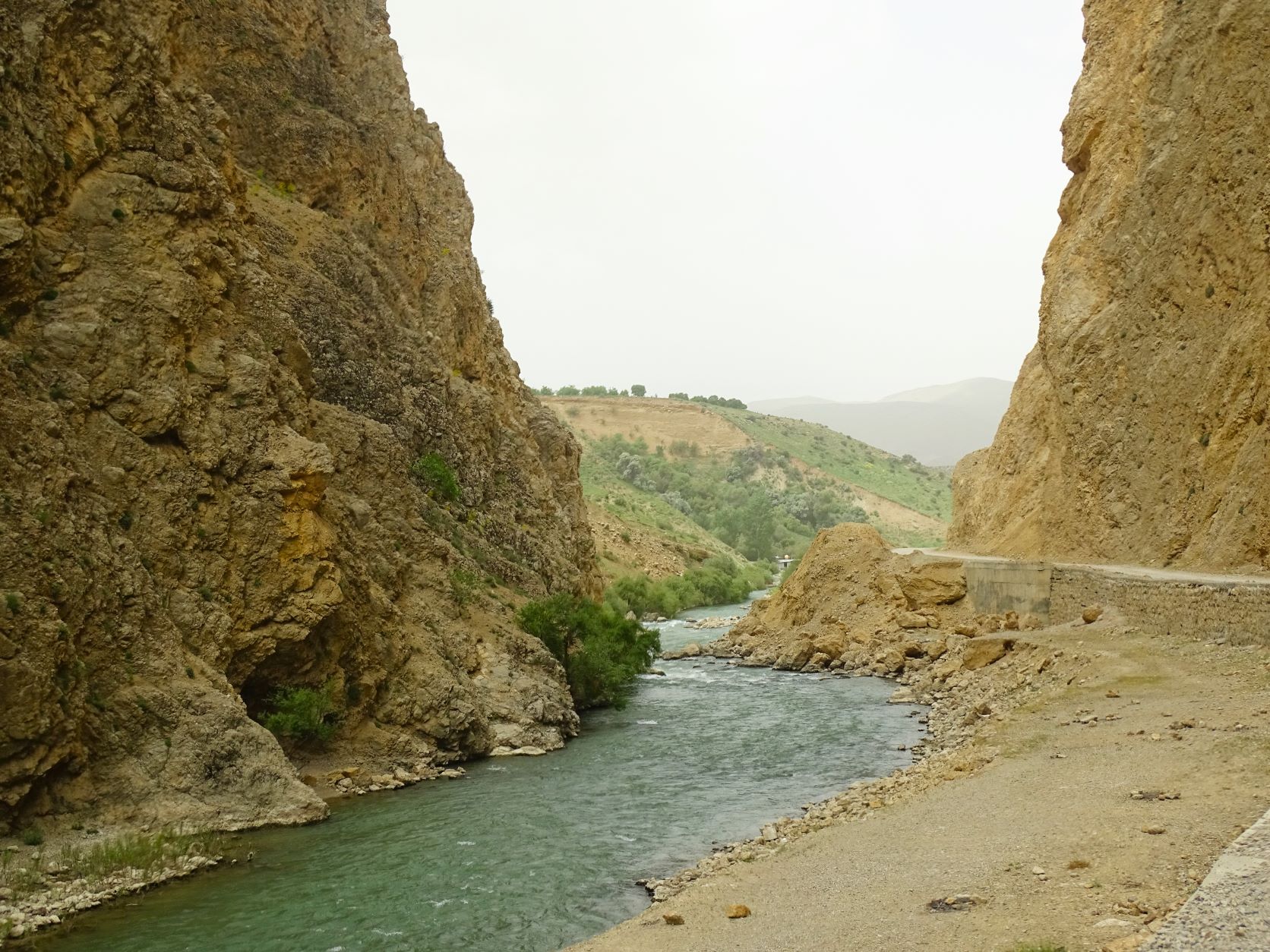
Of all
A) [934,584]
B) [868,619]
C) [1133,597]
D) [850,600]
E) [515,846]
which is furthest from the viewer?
[850,600]

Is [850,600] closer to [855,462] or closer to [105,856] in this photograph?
[105,856]

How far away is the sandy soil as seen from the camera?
9.16 m

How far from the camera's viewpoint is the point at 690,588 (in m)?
67.7

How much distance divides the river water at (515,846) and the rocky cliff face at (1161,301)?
970cm

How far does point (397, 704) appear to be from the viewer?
2198 centimetres

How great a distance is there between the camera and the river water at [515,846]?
40.9 feet

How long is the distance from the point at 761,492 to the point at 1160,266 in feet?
285

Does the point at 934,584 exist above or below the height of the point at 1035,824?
above

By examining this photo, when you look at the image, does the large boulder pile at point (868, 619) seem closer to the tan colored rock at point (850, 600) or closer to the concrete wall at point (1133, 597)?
the tan colored rock at point (850, 600)

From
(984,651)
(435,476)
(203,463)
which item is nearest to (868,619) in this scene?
(984,651)

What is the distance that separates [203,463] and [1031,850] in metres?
14.5

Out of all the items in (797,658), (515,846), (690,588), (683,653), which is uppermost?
(515,846)

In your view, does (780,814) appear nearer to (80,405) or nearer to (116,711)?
(116,711)

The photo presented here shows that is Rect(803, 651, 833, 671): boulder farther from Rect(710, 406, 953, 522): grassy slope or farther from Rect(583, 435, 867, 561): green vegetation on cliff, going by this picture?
Rect(710, 406, 953, 522): grassy slope
